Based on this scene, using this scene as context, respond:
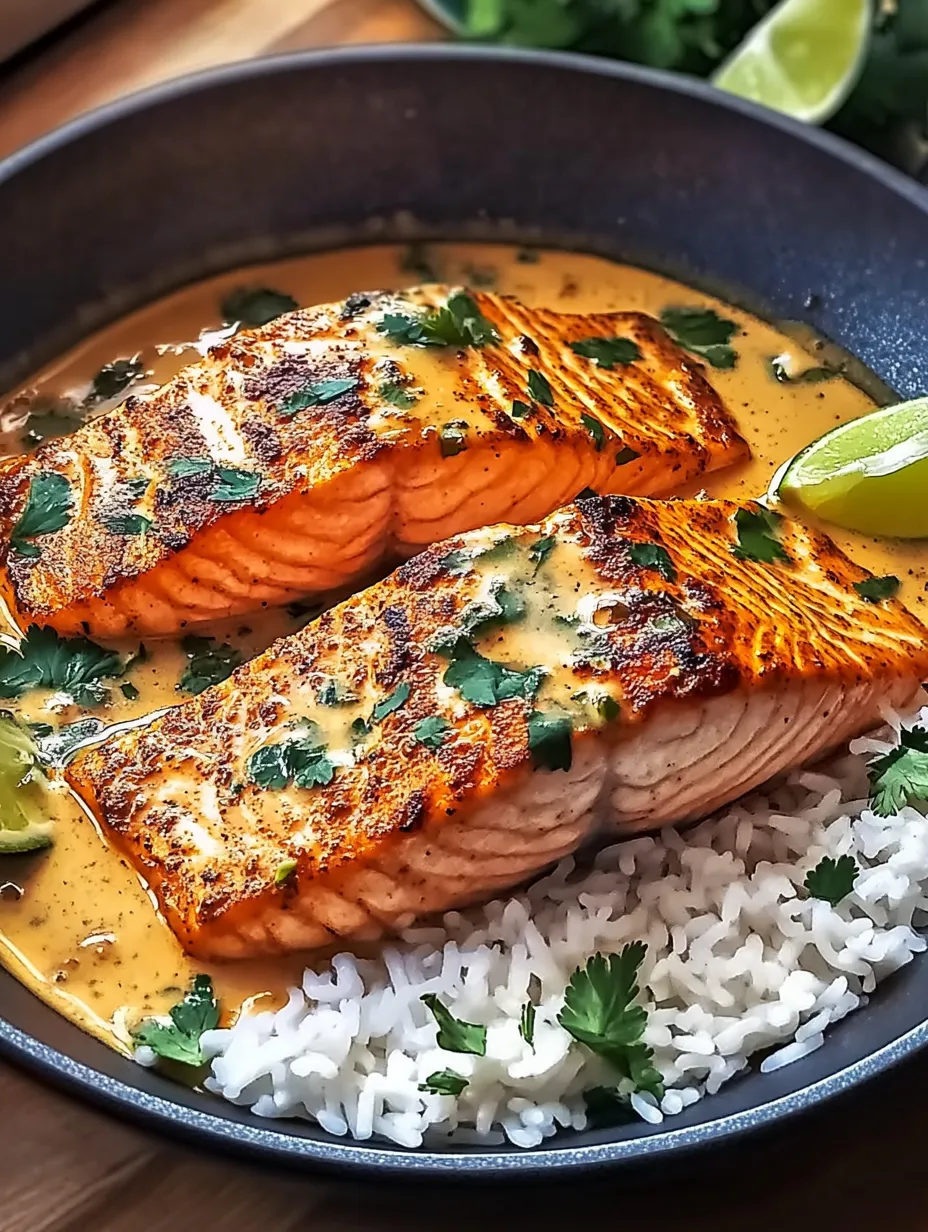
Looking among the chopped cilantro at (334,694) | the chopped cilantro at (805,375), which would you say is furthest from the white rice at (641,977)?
the chopped cilantro at (805,375)

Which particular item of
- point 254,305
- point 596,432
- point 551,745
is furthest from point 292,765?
point 254,305

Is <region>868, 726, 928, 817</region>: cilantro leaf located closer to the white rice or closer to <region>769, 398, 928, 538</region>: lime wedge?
the white rice

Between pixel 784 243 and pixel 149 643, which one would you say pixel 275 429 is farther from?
pixel 784 243

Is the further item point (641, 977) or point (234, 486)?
point (234, 486)

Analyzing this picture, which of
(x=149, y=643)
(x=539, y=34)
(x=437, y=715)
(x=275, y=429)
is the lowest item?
(x=437, y=715)

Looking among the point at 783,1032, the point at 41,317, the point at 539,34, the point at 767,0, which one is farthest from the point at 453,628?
the point at 767,0

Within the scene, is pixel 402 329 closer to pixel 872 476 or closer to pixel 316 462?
pixel 316 462
